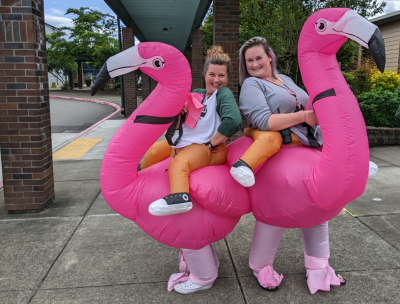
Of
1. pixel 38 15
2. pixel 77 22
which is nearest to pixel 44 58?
pixel 38 15

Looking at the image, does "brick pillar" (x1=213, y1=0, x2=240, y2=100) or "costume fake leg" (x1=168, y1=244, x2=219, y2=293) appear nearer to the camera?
"costume fake leg" (x1=168, y1=244, x2=219, y2=293)

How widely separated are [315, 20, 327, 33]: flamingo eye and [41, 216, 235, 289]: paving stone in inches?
81.8

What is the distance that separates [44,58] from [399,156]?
6704mm

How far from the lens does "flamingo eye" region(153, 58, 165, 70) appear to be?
2.46 m

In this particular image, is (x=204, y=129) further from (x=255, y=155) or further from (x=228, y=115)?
(x=255, y=155)

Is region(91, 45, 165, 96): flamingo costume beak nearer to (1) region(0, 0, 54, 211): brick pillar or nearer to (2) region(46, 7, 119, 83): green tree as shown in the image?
(1) region(0, 0, 54, 211): brick pillar

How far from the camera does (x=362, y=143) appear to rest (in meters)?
2.30

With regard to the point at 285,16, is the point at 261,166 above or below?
below

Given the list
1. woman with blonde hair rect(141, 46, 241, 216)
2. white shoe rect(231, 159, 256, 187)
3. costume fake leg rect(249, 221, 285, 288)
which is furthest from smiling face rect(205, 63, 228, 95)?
costume fake leg rect(249, 221, 285, 288)

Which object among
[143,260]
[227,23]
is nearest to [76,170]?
[143,260]

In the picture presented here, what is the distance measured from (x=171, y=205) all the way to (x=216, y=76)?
1.03 meters

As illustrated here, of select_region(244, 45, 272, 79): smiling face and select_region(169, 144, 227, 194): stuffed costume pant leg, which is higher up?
select_region(244, 45, 272, 79): smiling face

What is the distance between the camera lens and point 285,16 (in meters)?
9.01

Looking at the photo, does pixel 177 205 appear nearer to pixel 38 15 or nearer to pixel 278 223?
pixel 278 223
